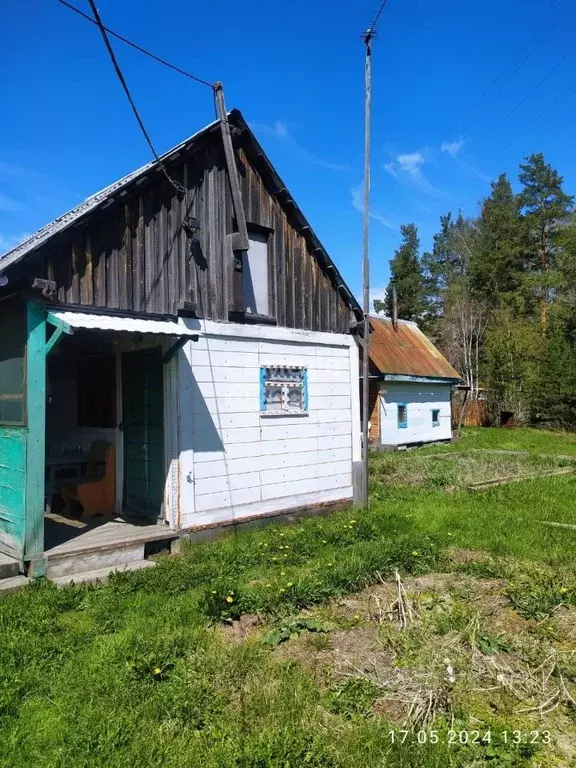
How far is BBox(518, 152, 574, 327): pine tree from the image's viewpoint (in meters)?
39.6

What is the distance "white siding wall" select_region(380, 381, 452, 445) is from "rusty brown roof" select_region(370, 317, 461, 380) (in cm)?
57

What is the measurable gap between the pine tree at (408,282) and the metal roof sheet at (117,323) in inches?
1514

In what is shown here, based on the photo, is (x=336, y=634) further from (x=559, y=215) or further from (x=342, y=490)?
(x=559, y=215)

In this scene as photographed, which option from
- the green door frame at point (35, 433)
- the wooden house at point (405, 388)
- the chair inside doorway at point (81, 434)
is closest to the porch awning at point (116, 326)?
the green door frame at point (35, 433)

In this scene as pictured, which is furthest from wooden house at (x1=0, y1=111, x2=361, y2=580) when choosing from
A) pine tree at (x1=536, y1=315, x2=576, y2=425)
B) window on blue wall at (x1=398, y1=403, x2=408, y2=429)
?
pine tree at (x1=536, y1=315, x2=576, y2=425)

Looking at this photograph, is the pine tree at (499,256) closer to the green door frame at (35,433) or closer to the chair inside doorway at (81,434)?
Result: the chair inside doorway at (81,434)

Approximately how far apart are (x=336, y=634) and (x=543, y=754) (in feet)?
6.12

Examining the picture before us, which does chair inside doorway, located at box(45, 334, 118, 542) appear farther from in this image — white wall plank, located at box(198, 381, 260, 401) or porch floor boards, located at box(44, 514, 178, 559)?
white wall plank, located at box(198, 381, 260, 401)

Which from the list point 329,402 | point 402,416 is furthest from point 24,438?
point 402,416

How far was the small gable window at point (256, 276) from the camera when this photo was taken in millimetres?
8758

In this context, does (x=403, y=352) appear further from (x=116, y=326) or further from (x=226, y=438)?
(x=116, y=326)

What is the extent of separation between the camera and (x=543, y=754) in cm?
302

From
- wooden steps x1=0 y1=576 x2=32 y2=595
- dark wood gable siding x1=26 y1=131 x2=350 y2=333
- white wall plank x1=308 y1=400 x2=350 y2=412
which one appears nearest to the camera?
wooden steps x1=0 y1=576 x2=32 y2=595

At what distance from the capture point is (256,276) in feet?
29.3
